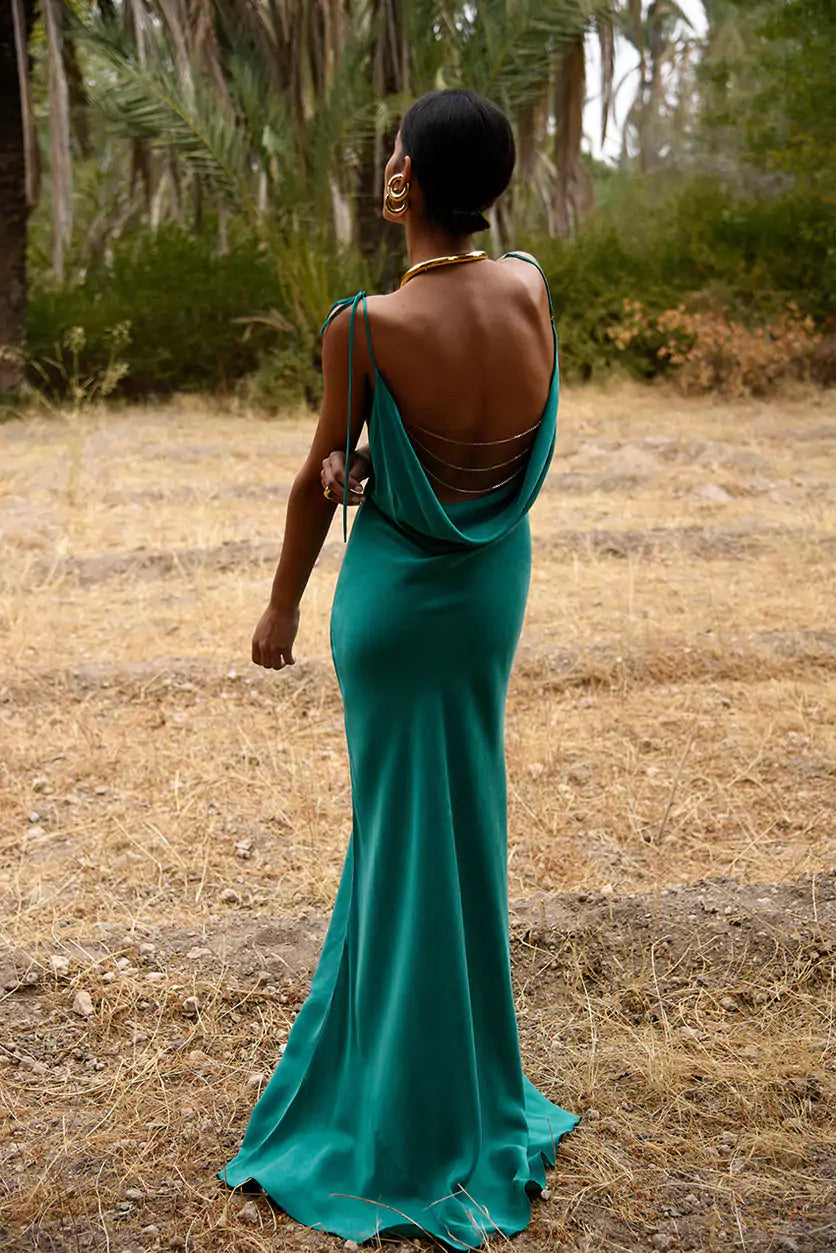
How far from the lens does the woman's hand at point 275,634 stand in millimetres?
2199

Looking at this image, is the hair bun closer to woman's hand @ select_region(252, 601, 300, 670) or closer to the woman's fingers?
the woman's fingers

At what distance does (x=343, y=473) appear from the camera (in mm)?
1971

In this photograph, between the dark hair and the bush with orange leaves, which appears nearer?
the dark hair

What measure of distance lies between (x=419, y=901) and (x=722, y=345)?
987 centimetres

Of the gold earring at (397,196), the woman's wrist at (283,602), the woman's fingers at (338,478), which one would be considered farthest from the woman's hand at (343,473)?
the gold earring at (397,196)

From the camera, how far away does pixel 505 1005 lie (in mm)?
2264

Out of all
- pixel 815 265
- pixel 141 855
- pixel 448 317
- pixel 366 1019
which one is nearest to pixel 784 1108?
pixel 366 1019

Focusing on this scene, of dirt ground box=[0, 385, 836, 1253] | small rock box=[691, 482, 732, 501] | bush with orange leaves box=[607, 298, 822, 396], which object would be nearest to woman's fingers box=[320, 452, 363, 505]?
dirt ground box=[0, 385, 836, 1253]

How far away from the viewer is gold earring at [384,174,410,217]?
1.90 metres

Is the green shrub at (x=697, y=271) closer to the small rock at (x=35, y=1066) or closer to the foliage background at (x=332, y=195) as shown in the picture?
the foliage background at (x=332, y=195)

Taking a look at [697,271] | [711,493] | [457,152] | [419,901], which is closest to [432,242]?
[457,152]

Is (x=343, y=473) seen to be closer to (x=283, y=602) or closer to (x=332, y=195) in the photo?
(x=283, y=602)

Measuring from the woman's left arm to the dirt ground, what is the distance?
103 centimetres

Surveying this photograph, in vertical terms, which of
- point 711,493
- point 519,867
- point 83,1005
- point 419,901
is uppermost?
point 419,901
